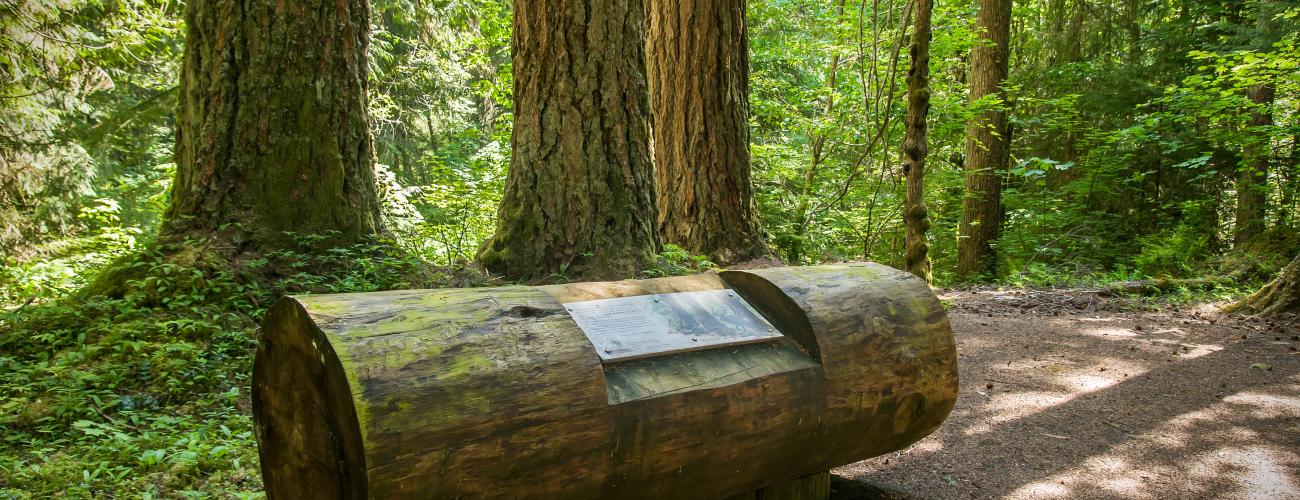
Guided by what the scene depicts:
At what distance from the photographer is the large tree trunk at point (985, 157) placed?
11.2m

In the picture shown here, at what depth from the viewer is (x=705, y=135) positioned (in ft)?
23.9

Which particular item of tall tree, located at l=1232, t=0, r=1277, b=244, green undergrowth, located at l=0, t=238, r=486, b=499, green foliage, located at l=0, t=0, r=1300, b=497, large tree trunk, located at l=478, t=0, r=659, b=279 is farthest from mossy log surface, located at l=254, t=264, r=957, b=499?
tall tree, located at l=1232, t=0, r=1277, b=244

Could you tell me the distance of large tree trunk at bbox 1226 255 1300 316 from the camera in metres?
6.10

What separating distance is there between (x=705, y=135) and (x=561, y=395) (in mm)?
5837

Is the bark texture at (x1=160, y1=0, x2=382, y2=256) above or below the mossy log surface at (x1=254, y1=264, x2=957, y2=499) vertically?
above

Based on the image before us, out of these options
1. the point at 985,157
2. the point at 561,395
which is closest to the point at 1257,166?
the point at 985,157

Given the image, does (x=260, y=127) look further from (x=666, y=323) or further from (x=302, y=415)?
(x=666, y=323)

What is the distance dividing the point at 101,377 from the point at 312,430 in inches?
99.2

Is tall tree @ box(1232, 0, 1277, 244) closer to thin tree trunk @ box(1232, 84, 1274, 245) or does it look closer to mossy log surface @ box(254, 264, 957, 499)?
thin tree trunk @ box(1232, 84, 1274, 245)

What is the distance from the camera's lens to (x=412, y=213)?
27.8ft

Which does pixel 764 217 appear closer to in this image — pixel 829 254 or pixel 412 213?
pixel 829 254

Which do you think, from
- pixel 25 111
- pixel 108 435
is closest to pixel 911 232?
pixel 108 435

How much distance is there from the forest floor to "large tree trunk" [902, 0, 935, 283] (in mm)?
913

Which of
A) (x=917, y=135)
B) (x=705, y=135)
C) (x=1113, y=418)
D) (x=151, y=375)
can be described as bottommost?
(x=1113, y=418)
